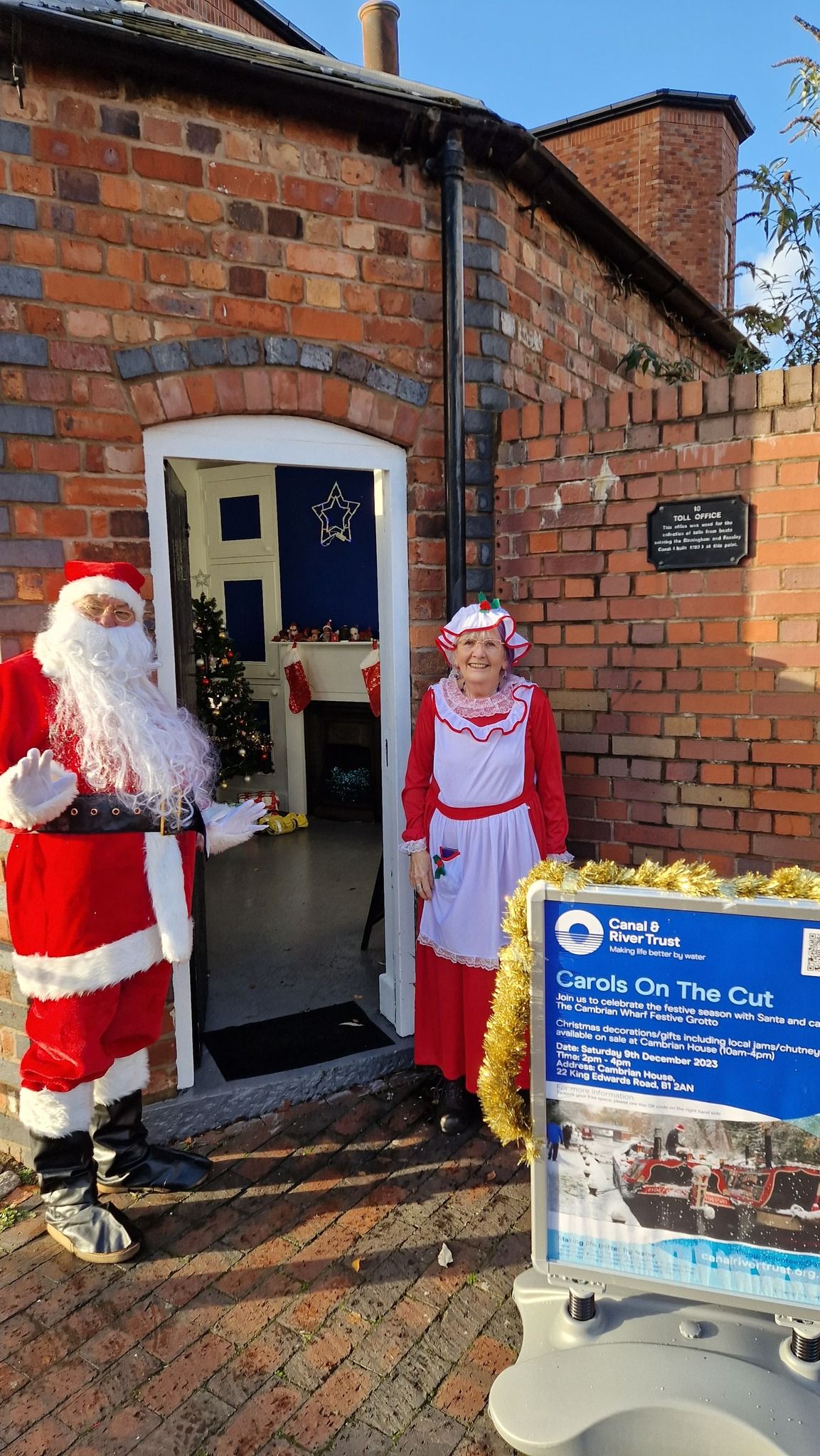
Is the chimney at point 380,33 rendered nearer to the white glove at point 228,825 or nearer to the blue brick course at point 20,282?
the blue brick course at point 20,282

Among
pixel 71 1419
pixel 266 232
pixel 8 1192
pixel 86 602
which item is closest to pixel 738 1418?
pixel 71 1419

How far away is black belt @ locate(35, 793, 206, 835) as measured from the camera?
259 centimetres

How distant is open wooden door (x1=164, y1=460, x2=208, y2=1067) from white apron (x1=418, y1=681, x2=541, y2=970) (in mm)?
1044

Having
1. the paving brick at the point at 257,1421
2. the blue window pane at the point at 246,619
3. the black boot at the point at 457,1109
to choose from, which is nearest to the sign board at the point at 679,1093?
the paving brick at the point at 257,1421

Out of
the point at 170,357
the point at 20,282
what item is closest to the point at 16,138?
the point at 20,282

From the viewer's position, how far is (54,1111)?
2.67 meters

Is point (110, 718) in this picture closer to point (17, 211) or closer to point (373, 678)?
point (17, 211)

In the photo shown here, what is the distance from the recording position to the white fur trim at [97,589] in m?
2.65

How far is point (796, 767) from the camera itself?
3084 mm

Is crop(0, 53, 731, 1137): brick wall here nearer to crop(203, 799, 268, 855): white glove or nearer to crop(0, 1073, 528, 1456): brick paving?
crop(0, 1073, 528, 1456): brick paving

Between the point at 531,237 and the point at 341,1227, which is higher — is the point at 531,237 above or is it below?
above

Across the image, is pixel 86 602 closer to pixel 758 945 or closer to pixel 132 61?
pixel 132 61

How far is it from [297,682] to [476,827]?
4714 millimetres

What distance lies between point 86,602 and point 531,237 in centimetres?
271
